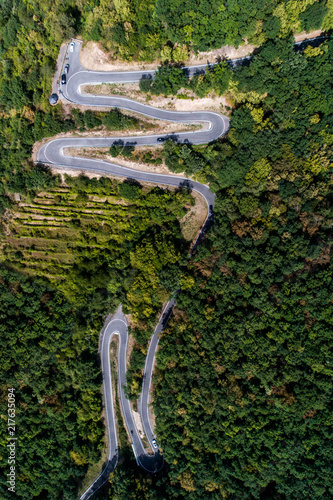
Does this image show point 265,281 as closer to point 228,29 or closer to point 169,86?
point 169,86

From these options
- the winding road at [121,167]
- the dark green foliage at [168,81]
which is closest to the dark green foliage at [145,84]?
the dark green foliage at [168,81]

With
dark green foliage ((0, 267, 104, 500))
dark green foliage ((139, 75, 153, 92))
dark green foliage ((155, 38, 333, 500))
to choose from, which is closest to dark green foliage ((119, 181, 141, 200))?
dark green foliage ((155, 38, 333, 500))

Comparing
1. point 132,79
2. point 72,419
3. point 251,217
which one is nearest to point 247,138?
point 251,217

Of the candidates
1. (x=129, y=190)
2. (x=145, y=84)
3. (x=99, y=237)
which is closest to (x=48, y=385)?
(x=99, y=237)

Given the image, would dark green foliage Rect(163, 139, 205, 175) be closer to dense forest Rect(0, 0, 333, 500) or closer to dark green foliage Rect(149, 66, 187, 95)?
dense forest Rect(0, 0, 333, 500)

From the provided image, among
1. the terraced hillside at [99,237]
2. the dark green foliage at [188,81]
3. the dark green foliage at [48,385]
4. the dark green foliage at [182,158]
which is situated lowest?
the dark green foliage at [48,385]

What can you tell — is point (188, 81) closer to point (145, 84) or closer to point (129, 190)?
point (145, 84)

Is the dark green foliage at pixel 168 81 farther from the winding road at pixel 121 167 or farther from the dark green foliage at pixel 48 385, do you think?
the dark green foliage at pixel 48 385
